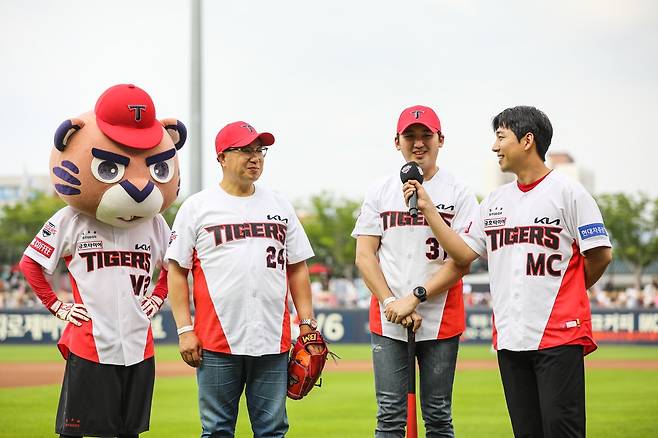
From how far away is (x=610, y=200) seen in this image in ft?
189

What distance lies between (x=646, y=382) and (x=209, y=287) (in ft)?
36.4

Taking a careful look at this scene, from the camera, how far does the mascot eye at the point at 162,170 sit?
5.76m

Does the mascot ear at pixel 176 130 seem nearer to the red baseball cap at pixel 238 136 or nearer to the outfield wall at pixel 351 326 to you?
the red baseball cap at pixel 238 136

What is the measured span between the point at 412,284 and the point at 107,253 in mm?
1877

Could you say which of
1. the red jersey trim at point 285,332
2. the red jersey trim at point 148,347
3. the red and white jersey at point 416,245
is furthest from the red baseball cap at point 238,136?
the red jersey trim at point 148,347

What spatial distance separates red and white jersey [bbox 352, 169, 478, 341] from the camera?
5.59m

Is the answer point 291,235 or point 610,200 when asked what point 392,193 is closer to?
point 291,235

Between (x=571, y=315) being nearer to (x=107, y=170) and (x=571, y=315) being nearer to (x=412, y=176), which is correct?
(x=412, y=176)

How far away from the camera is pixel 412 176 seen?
17.7 feet

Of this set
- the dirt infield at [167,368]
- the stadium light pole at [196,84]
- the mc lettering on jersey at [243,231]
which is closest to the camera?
the mc lettering on jersey at [243,231]

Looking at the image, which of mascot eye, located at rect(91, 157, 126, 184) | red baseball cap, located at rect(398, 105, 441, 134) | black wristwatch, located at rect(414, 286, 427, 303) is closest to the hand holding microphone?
red baseball cap, located at rect(398, 105, 441, 134)

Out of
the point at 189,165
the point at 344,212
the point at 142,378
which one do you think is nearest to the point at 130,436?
the point at 142,378

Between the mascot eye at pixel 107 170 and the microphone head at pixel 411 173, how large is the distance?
1.68 metres

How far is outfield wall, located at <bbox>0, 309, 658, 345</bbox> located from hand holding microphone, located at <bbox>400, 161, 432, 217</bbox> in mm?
18781
